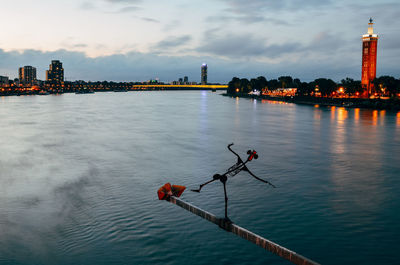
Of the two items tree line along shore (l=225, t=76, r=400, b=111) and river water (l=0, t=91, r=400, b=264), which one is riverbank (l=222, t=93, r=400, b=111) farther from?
river water (l=0, t=91, r=400, b=264)

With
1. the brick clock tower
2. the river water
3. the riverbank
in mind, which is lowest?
the river water

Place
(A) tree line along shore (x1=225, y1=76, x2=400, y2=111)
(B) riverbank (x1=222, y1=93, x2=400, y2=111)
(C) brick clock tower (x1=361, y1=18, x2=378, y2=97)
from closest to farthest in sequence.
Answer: (B) riverbank (x1=222, y1=93, x2=400, y2=111), (A) tree line along shore (x1=225, y1=76, x2=400, y2=111), (C) brick clock tower (x1=361, y1=18, x2=378, y2=97)

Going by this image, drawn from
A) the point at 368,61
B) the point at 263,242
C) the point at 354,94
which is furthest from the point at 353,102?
the point at 263,242

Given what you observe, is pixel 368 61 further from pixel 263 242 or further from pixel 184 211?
pixel 263 242

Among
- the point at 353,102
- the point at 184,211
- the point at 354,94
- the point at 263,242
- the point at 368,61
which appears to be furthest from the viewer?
the point at 368,61

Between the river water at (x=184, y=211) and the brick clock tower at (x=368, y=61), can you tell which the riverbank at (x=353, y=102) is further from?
the river water at (x=184, y=211)

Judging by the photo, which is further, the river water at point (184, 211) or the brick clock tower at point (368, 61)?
the brick clock tower at point (368, 61)

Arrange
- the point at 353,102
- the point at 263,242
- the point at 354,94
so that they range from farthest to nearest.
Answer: the point at 354,94
the point at 353,102
the point at 263,242

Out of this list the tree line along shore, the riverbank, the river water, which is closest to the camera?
the river water

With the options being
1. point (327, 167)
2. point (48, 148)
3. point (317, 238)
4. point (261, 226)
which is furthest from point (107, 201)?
point (48, 148)

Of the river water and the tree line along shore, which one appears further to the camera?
the tree line along shore

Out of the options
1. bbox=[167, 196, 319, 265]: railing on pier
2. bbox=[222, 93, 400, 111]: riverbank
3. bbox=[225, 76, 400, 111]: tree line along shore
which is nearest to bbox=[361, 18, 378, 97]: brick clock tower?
bbox=[225, 76, 400, 111]: tree line along shore

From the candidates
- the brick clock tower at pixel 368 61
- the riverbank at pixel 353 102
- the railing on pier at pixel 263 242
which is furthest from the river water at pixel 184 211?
the brick clock tower at pixel 368 61

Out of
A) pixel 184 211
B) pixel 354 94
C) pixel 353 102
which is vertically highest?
pixel 354 94
